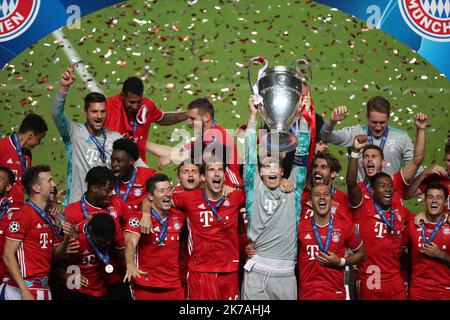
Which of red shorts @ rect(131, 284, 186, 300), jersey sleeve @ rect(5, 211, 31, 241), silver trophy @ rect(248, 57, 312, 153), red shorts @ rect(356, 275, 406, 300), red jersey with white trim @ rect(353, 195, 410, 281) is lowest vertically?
red shorts @ rect(356, 275, 406, 300)

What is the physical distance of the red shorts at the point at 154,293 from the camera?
7668 millimetres

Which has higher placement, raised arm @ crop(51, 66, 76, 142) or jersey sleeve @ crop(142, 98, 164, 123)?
raised arm @ crop(51, 66, 76, 142)

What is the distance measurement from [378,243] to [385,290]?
0.35m

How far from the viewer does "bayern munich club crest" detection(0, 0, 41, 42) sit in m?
9.86

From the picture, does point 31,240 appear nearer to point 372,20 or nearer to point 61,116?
point 61,116

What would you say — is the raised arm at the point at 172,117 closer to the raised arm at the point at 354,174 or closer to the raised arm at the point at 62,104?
the raised arm at the point at 62,104

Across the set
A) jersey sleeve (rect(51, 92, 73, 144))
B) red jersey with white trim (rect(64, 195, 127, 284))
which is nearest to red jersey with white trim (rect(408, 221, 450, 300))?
red jersey with white trim (rect(64, 195, 127, 284))

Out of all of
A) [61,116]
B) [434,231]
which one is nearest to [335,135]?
[434,231]

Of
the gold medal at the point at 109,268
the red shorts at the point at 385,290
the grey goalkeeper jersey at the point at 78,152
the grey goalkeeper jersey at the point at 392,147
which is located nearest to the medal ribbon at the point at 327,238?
the red shorts at the point at 385,290

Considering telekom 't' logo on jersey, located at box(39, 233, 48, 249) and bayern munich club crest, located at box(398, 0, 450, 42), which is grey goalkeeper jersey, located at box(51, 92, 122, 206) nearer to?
telekom 't' logo on jersey, located at box(39, 233, 48, 249)

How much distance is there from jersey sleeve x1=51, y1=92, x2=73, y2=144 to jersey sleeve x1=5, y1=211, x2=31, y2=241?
1.16 meters

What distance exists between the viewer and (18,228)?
726 cm
